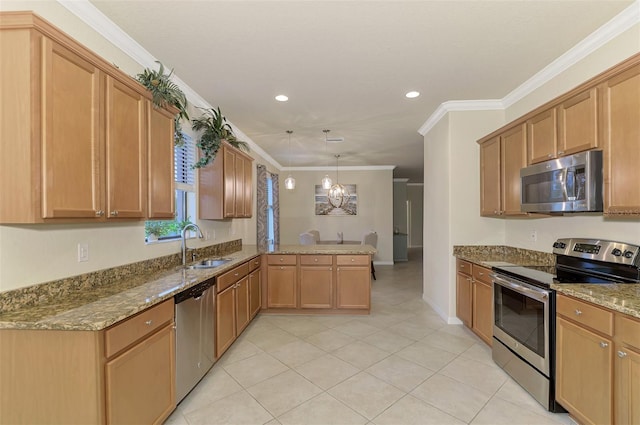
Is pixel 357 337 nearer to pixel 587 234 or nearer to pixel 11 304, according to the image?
pixel 587 234

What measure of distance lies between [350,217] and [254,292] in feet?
16.6

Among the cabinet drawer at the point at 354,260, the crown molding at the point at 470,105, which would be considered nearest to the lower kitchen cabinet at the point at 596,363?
the cabinet drawer at the point at 354,260

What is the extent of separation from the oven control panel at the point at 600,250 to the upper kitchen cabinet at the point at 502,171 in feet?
1.55

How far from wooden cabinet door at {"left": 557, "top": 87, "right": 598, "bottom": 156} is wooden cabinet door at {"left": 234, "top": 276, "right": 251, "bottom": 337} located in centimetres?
325

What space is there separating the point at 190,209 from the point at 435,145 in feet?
11.3

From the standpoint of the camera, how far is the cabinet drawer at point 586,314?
5.44 feet

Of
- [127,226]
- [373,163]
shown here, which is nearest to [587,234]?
[127,226]

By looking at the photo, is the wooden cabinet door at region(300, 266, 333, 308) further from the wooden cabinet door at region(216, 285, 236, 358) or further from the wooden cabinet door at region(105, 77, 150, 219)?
the wooden cabinet door at region(105, 77, 150, 219)

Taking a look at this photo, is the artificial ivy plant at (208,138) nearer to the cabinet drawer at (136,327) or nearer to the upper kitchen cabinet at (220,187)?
the upper kitchen cabinet at (220,187)

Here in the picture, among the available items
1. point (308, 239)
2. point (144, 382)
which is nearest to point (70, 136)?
point (144, 382)

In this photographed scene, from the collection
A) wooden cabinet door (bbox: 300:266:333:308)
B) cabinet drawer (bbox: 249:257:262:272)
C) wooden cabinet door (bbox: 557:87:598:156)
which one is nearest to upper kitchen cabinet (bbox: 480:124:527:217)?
wooden cabinet door (bbox: 557:87:598:156)

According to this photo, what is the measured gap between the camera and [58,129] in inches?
57.9

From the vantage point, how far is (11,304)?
151cm

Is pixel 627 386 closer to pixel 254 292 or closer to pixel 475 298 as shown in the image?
pixel 475 298
